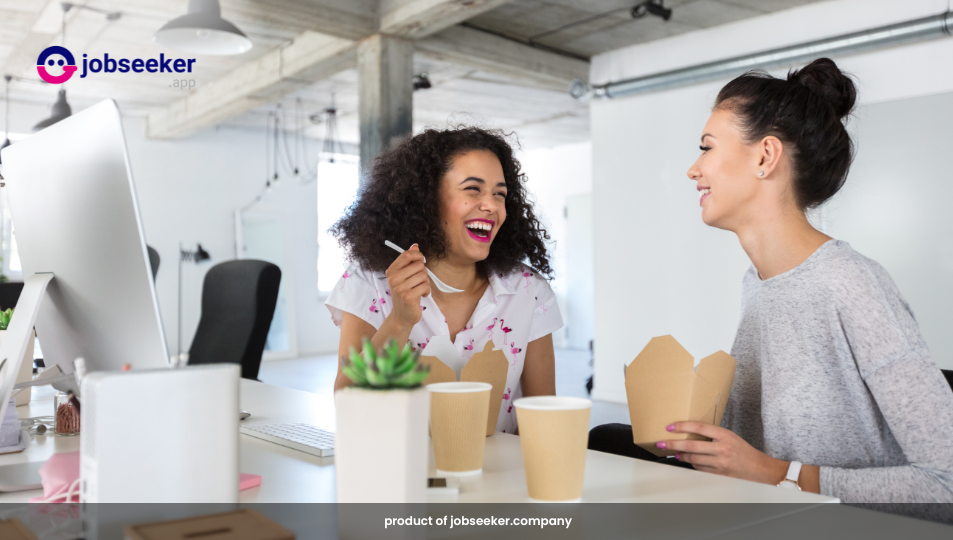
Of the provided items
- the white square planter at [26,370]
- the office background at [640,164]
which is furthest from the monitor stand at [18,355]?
the office background at [640,164]

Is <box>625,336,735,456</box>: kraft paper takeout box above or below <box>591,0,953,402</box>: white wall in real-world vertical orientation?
below

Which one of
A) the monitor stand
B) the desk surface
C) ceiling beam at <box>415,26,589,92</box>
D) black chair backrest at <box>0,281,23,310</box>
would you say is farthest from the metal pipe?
the monitor stand

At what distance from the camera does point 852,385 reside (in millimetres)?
1268

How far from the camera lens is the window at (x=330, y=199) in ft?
31.1

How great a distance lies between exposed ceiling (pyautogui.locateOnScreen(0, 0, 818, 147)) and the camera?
4.75 m

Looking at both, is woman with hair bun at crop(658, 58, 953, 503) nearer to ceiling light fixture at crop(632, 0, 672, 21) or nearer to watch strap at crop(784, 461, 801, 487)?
watch strap at crop(784, 461, 801, 487)

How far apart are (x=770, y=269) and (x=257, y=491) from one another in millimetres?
1042

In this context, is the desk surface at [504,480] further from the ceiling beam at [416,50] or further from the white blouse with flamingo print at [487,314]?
the ceiling beam at [416,50]

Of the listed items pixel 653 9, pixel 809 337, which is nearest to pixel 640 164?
pixel 653 9

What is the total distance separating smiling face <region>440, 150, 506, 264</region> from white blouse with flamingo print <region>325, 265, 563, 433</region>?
116mm

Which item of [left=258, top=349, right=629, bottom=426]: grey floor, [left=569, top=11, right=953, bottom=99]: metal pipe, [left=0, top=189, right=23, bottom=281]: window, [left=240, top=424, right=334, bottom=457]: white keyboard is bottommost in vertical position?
[left=258, top=349, right=629, bottom=426]: grey floor

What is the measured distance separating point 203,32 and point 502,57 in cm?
250

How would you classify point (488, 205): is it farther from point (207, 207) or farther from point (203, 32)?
point (207, 207)

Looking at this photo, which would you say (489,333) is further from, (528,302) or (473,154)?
(473,154)
